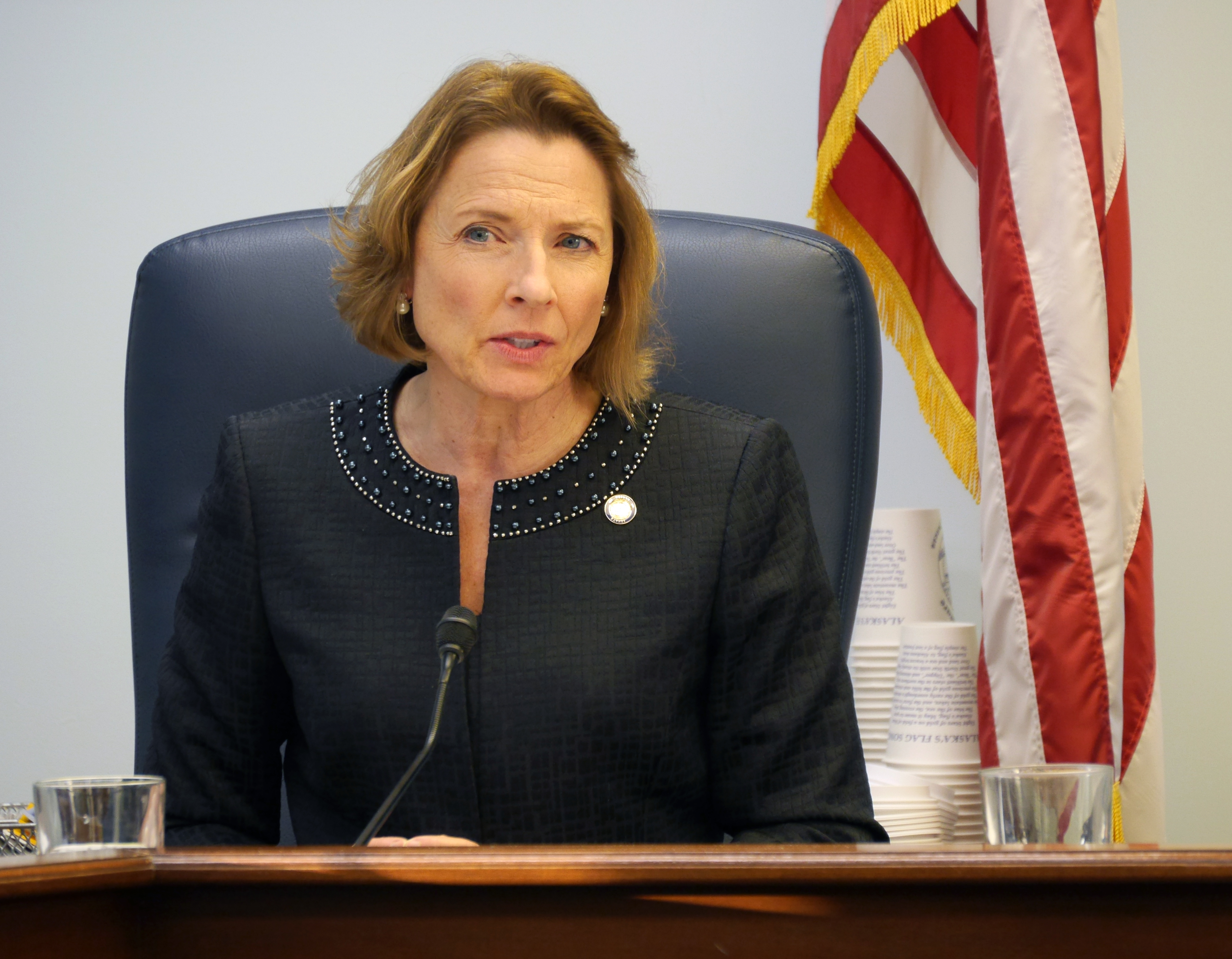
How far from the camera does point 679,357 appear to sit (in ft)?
4.57

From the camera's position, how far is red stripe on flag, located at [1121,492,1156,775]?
68.3 inches

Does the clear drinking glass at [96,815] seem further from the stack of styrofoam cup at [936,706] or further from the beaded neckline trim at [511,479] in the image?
the stack of styrofoam cup at [936,706]

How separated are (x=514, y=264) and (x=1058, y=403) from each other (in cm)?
85

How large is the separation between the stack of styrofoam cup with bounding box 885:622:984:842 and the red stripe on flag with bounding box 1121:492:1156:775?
0.22 m

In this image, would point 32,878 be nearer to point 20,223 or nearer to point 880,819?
point 880,819

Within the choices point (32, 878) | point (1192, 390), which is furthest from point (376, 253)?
point (1192, 390)

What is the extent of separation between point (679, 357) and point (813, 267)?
6.7 inches

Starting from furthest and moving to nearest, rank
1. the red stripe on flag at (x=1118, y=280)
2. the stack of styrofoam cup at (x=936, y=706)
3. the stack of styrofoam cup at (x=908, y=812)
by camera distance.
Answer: the red stripe on flag at (x=1118, y=280), the stack of styrofoam cup at (x=936, y=706), the stack of styrofoam cup at (x=908, y=812)

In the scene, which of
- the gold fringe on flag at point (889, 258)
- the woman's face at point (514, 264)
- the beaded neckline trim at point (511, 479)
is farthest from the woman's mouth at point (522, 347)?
the gold fringe on flag at point (889, 258)

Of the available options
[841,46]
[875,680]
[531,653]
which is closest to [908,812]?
[875,680]

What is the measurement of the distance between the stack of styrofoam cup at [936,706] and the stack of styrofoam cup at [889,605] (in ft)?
0.32

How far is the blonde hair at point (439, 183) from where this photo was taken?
127 cm

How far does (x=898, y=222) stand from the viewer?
204 cm

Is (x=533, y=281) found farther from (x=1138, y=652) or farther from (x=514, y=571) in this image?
(x=1138, y=652)
